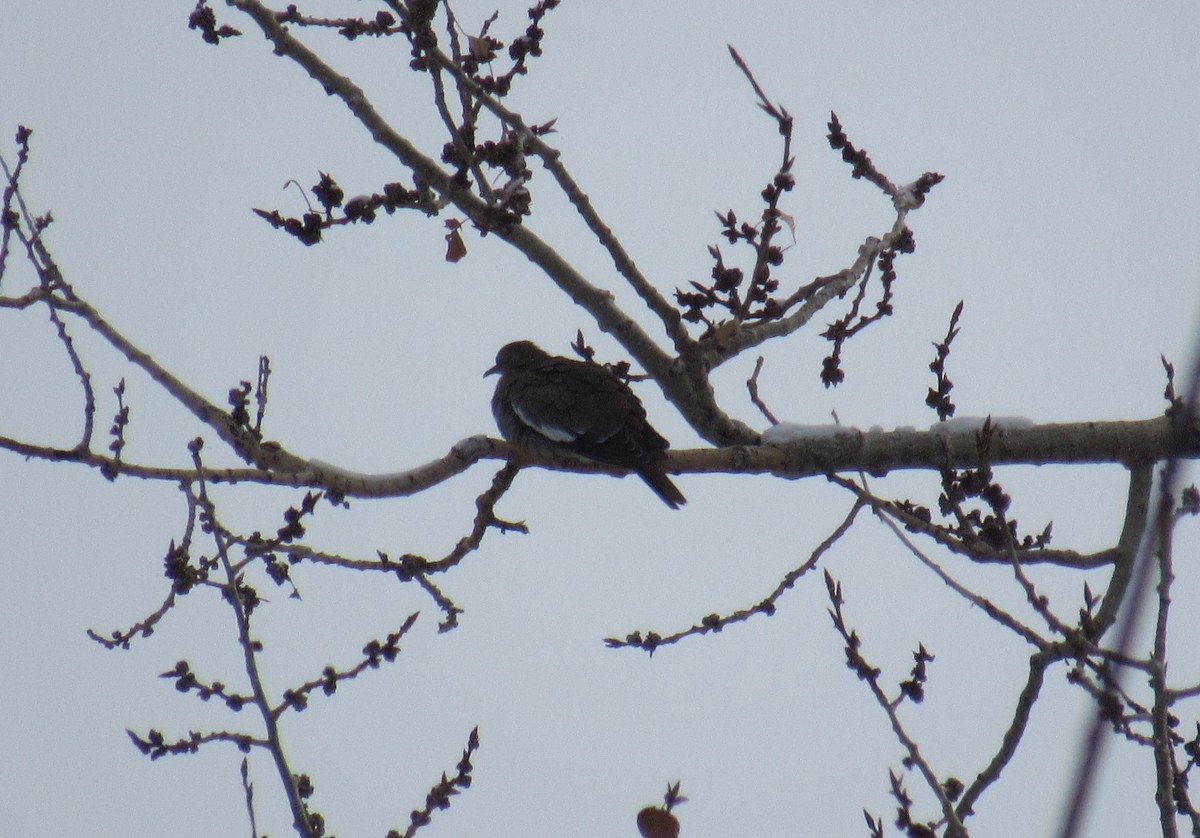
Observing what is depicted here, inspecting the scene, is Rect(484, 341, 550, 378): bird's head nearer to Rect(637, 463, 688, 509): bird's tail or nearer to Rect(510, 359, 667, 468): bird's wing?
Rect(510, 359, 667, 468): bird's wing

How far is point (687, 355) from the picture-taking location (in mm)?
4160

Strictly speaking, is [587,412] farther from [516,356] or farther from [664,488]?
[516,356]

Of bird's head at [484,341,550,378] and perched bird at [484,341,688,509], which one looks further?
bird's head at [484,341,550,378]

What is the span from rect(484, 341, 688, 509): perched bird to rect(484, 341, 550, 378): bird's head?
12.3 inches

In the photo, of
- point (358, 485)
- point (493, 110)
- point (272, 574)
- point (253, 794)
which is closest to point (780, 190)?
point (493, 110)

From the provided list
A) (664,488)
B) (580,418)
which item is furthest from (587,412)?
(664,488)

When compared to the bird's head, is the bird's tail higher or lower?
lower

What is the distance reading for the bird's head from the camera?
7535mm

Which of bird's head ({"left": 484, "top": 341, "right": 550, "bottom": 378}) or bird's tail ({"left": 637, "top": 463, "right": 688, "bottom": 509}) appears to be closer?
bird's tail ({"left": 637, "top": 463, "right": 688, "bottom": 509})

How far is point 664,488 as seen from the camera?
555cm

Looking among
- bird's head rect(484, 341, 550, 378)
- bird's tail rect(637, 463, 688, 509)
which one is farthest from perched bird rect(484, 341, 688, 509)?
bird's head rect(484, 341, 550, 378)

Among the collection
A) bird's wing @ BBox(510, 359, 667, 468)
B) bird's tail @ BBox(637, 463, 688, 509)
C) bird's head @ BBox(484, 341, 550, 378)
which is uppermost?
bird's head @ BBox(484, 341, 550, 378)

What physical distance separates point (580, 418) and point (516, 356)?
1.95m

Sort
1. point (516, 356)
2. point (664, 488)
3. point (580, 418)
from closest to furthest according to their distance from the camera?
point (664, 488) → point (580, 418) → point (516, 356)
